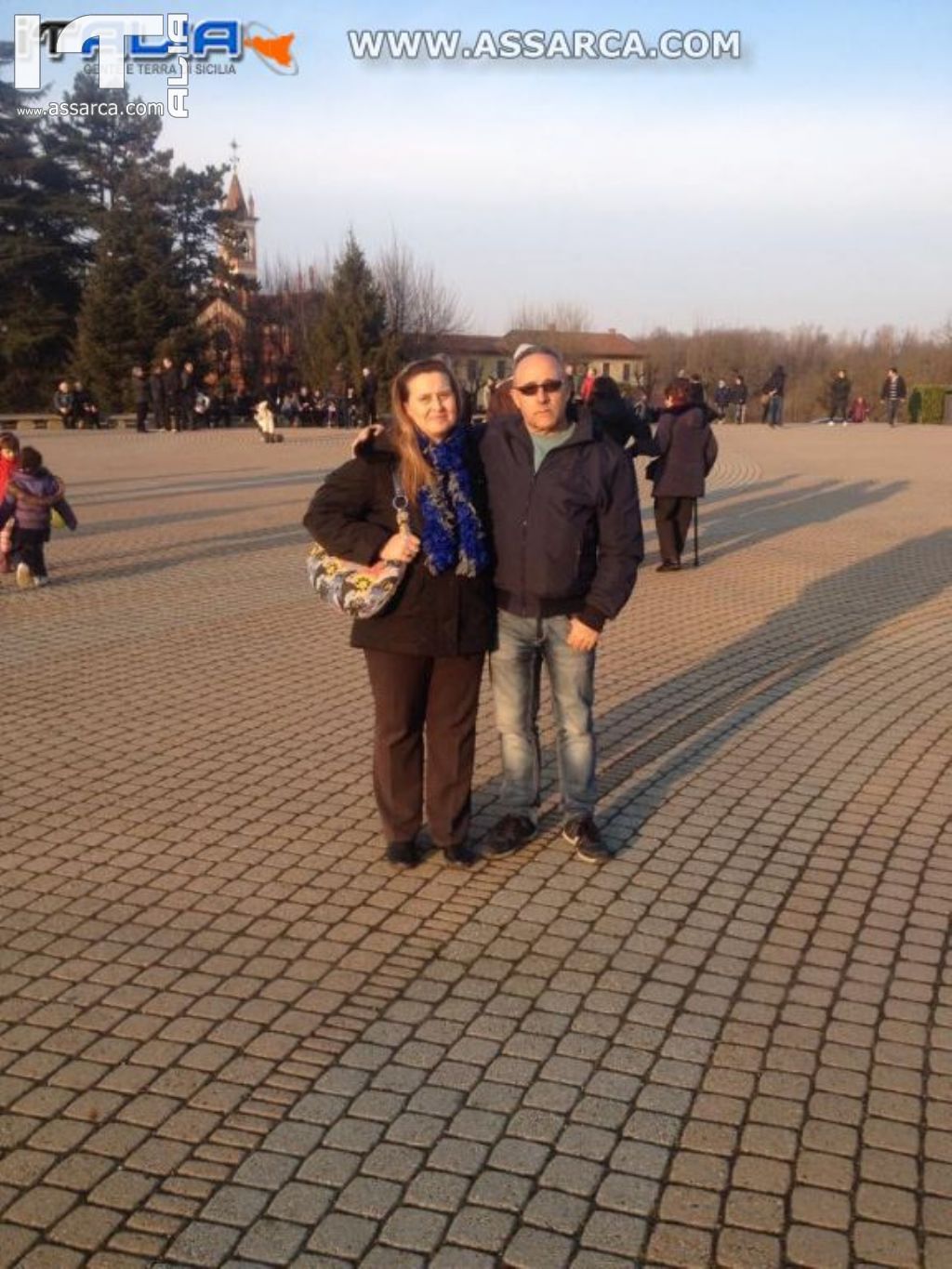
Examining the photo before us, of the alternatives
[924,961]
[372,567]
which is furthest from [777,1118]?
[372,567]

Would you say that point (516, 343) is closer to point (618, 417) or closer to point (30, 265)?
point (30, 265)

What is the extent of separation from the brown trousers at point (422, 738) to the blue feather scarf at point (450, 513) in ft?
1.20

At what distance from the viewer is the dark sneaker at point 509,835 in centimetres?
501

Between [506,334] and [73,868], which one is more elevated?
[506,334]

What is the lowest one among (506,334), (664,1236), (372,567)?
(664,1236)

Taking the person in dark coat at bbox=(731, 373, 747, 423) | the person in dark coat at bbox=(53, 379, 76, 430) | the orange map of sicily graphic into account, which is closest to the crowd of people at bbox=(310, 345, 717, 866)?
the orange map of sicily graphic

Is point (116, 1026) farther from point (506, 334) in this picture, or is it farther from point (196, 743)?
point (506, 334)

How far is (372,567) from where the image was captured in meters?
4.46

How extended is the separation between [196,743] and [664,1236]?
4.08 m

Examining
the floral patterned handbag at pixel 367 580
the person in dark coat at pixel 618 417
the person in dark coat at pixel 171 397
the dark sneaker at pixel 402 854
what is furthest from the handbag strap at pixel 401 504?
the person in dark coat at pixel 171 397

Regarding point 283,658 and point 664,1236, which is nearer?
point 664,1236

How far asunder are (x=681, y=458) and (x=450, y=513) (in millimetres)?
7567

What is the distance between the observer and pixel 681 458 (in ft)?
38.3

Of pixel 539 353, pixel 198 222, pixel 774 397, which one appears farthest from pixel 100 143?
pixel 539 353
